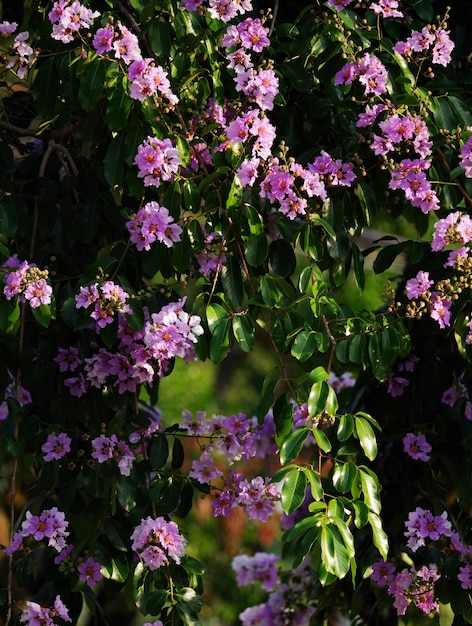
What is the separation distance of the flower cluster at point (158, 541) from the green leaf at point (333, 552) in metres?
0.36

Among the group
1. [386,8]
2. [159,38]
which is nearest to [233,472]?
[159,38]

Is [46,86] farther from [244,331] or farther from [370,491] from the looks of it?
[370,491]

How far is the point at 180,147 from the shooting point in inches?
60.1

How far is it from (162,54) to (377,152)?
14.6 inches

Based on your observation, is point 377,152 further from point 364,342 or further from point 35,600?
point 35,600

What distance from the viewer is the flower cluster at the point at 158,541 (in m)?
1.62

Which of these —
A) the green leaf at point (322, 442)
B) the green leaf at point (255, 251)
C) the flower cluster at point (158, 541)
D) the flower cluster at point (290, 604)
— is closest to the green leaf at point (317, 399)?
the green leaf at point (322, 442)

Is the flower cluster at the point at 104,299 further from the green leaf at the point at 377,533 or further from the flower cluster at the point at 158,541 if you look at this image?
the green leaf at the point at 377,533

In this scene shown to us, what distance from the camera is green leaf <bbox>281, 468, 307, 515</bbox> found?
1352 millimetres

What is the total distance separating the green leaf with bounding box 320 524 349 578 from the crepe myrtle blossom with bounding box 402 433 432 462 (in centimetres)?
62

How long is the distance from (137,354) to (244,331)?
0.80ft

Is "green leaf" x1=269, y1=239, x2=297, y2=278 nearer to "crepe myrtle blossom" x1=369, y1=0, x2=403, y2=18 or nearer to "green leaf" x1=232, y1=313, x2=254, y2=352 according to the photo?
"green leaf" x1=232, y1=313, x2=254, y2=352

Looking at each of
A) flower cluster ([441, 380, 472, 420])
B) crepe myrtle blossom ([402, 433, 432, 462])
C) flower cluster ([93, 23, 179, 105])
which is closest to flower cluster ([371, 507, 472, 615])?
crepe myrtle blossom ([402, 433, 432, 462])

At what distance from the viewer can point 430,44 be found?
1.70 m
